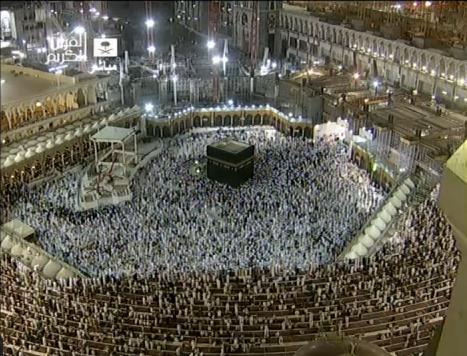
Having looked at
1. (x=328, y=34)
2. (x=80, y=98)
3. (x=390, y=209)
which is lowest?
(x=390, y=209)

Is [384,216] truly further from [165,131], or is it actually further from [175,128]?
[175,128]

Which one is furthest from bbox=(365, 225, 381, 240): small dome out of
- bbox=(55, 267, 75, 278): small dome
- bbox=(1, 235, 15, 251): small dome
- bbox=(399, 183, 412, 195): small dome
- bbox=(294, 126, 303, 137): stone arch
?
bbox=(1, 235, 15, 251): small dome

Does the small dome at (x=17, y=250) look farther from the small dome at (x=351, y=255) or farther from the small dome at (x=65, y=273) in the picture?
the small dome at (x=351, y=255)

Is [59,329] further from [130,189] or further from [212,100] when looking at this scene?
[212,100]

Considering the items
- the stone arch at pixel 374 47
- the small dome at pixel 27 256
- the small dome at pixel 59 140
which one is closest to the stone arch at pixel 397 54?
the stone arch at pixel 374 47

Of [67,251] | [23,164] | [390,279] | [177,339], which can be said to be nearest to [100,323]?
[177,339]

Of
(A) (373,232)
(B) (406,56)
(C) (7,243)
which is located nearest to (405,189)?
(A) (373,232)

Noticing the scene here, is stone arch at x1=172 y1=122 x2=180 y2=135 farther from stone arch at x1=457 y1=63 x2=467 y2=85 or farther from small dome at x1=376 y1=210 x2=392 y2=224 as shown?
stone arch at x1=457 y1=63 x2=467 y2=85
